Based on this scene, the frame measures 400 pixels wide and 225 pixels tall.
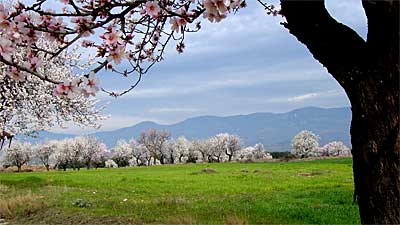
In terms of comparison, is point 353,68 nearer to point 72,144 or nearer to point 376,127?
point 376,127

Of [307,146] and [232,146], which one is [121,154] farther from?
[307,146]

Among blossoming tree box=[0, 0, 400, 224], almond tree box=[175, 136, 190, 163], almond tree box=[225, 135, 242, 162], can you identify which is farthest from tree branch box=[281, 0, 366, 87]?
almond tree box=[175, 136, 190, 163]

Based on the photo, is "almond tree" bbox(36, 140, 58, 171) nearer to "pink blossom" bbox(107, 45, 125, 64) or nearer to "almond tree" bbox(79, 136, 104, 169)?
"almond tree" bbox(79, 136, 104, 169)

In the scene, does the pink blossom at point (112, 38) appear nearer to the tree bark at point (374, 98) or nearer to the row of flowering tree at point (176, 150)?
the tree bark at point (374, 98)

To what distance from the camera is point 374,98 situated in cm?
406

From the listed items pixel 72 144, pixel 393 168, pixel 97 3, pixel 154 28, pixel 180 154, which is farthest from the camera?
pixel 180 154

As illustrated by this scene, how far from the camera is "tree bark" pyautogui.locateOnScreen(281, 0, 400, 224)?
3.97m

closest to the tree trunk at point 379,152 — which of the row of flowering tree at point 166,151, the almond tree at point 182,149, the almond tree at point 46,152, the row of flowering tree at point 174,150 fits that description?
the row of flowering tree at point 166,151

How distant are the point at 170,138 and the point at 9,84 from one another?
305 ft

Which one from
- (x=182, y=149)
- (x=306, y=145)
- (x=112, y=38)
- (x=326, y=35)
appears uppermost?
(x=306, y=145)

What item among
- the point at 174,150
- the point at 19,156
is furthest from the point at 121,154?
the point at 19,156

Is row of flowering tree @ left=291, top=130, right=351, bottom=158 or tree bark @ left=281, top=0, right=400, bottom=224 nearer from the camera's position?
tree bark @ left=281, top=0, right=400, bottom=224

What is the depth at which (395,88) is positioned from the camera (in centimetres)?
402

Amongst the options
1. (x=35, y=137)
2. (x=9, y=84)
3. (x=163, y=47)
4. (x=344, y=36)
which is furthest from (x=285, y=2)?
(x=35, y=137)
